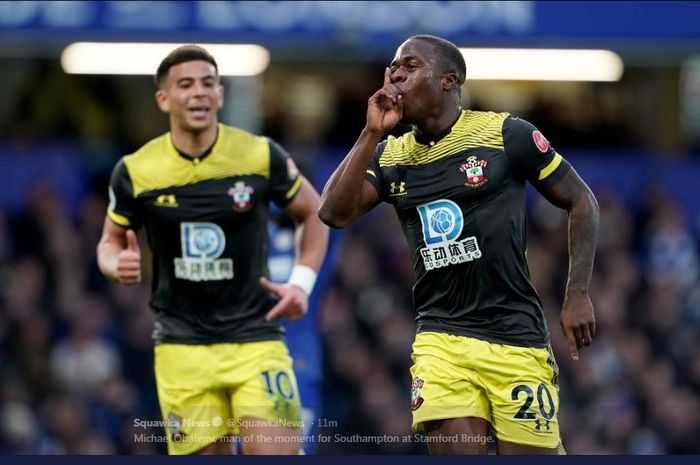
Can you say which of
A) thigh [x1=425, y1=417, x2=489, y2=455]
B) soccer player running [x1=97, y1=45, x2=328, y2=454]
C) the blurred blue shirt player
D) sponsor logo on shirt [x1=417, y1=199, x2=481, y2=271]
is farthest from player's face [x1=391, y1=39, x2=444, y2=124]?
the blurred blue shirt player

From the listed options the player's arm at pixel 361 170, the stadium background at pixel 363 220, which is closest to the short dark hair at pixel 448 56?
the player's arm at pixel 361 170

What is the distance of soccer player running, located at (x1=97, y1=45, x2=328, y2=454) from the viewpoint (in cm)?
781

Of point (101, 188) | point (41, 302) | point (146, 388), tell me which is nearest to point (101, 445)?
point (146, 388)

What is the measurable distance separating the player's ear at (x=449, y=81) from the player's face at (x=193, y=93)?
5.92ft

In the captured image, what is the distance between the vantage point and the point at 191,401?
25.8 feet

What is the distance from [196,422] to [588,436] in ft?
20.4

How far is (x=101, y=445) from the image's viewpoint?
11883 millimetres

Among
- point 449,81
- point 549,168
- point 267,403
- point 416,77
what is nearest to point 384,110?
point 416,77

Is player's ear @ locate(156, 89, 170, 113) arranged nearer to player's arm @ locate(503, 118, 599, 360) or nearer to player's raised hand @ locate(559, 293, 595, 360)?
player's arm @ locate(503, 118, 599, 360)

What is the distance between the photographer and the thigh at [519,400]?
647cm

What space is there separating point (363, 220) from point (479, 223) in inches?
274

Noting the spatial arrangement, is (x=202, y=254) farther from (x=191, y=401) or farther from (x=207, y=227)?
(x=191, y=401)

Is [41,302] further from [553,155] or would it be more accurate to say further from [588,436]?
[553,155]

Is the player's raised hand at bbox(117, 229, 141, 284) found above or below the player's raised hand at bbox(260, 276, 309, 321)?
above
